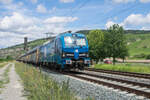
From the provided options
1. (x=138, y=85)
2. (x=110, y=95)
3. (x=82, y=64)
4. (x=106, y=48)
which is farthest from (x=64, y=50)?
(x=106, y=48)

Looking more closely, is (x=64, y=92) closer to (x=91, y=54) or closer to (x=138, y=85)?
(x=138, y=85)

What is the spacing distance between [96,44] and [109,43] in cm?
303

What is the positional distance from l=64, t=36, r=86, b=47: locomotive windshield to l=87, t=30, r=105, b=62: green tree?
19784 mm

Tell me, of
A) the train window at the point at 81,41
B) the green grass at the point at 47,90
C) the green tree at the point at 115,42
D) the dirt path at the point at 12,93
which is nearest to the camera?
the green grass at the point at 47,90

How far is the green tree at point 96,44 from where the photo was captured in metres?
37.9

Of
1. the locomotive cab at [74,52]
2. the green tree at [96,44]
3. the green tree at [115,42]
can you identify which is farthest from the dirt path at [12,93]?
the green tree at [96,44]

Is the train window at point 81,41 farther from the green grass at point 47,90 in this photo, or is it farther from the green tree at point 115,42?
the green tree at point 115,42

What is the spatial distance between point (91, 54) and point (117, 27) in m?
7.11

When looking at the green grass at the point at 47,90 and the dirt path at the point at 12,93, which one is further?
the dirt path at the point at 12,93

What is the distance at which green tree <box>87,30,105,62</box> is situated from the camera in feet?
124

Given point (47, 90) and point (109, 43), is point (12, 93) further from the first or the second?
point (109, 43)

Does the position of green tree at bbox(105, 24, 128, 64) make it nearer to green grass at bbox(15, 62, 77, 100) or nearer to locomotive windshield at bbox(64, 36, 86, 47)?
locomotive windshield at bbox(64, 36, 86, 47)

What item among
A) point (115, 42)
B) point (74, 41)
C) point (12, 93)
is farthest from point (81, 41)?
point (115, 42)

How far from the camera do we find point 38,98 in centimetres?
523
